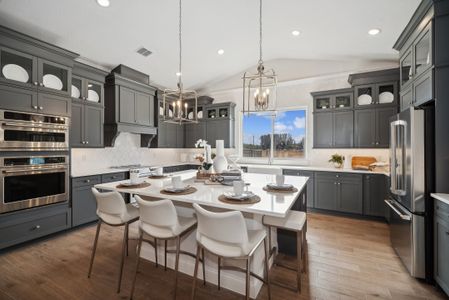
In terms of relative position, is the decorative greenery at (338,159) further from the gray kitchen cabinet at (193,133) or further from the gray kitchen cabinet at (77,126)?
the gray kitchen cabinet at (77,126)

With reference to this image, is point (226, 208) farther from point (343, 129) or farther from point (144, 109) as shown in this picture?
point (144, 109)

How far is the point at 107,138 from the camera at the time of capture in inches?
172

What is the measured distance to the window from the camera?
524 cm

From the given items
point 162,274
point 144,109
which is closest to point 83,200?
point 162,274

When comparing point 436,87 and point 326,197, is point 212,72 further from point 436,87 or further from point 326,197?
point 436,87

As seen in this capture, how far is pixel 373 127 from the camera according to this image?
4062 mm

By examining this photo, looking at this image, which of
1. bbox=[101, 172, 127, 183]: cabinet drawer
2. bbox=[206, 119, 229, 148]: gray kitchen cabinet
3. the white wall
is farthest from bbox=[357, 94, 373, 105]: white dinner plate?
bbox=[101, 172, 127, 183]: cabinet drawer

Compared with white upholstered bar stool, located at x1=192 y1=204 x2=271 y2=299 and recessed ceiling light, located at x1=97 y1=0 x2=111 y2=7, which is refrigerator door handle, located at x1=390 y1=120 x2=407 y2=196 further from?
recessed ceiling light, located at x1=97 y1=0 x2=111 y2=7

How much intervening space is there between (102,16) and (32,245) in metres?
3.37

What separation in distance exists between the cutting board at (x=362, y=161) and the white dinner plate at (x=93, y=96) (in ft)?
17.1

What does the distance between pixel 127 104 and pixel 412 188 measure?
475 cm

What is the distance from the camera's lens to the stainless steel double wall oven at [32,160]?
8.72ft

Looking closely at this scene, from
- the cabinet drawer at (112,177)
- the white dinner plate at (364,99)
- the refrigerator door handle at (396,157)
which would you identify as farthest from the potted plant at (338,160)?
the cabinet drawer at (112,177)

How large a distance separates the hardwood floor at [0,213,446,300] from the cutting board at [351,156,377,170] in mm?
1463
